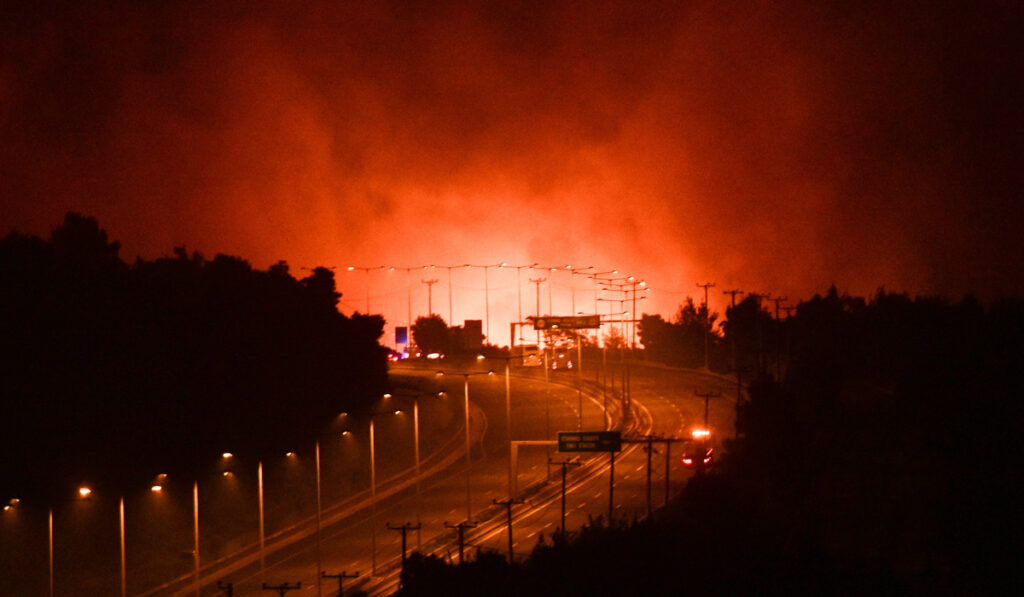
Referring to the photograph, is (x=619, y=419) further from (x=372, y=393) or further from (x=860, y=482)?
(x=860, y=482)

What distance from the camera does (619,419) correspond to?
8481 cm

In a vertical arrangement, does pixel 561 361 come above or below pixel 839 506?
above

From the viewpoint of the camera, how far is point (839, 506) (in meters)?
54.8

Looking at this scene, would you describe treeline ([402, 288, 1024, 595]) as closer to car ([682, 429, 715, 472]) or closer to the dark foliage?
car ([682, 429, 715, 472])

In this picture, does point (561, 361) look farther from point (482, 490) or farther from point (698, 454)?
point (482, 490)

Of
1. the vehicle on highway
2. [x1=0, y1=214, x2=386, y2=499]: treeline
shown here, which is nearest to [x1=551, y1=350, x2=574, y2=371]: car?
the vehicle on highway

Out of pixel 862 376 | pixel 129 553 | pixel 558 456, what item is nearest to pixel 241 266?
pixel 558 456

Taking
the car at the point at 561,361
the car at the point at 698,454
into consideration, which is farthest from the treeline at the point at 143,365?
the car at the point at 561,361

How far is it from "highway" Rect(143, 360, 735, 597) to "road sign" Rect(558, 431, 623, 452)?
2.57 meters

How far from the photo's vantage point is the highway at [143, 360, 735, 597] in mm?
48469

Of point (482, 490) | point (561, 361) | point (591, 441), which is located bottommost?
point (482, 490)

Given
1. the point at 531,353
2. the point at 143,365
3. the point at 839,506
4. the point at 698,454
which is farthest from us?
the point at 531,353

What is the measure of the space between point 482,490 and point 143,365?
65.0 ft

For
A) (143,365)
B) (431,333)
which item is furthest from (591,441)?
(431,333)
